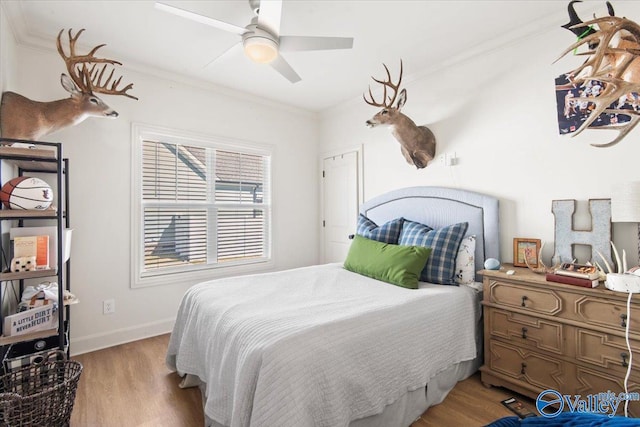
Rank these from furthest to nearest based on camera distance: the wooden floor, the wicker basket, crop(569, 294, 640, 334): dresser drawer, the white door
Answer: the white door → the wooden floor → crop(569, 294, 640, 334): dresser drawer → the wicker basket

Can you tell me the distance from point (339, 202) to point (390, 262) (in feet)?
5.86

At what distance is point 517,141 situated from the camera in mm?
2471

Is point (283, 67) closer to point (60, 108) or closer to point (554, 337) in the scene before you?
point (60, 108)

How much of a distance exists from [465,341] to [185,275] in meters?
2.78

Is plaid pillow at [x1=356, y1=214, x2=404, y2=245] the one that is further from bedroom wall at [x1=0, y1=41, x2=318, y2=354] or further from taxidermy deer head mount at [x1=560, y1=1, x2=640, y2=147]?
bedroom wall at [x1=0, y1=41, x2=318, y2=354]

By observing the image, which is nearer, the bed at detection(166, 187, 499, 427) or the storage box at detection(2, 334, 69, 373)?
the bed at detection(166, 187, 499, 427)

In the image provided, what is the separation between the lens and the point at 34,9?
218 cm

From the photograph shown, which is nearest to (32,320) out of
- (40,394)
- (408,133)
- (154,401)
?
(40,394)

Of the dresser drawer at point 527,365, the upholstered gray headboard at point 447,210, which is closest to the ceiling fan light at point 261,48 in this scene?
the upholstered gray headboard at point 447,210

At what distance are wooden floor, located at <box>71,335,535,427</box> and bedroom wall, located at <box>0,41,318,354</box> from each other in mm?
492

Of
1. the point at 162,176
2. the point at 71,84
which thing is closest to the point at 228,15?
the point at 71,84

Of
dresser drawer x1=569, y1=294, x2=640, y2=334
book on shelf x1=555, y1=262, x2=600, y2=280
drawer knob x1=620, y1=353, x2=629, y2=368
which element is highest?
book on shelf x1=555, y1=262, x2=600, y2=280

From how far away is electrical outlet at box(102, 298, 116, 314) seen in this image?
286 centimetres

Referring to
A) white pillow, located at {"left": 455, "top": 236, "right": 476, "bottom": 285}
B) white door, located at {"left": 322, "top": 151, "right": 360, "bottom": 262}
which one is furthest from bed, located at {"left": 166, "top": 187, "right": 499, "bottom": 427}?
white door, located at {"left": 322, "top": 151, "right": 360, "bottom": 262}
